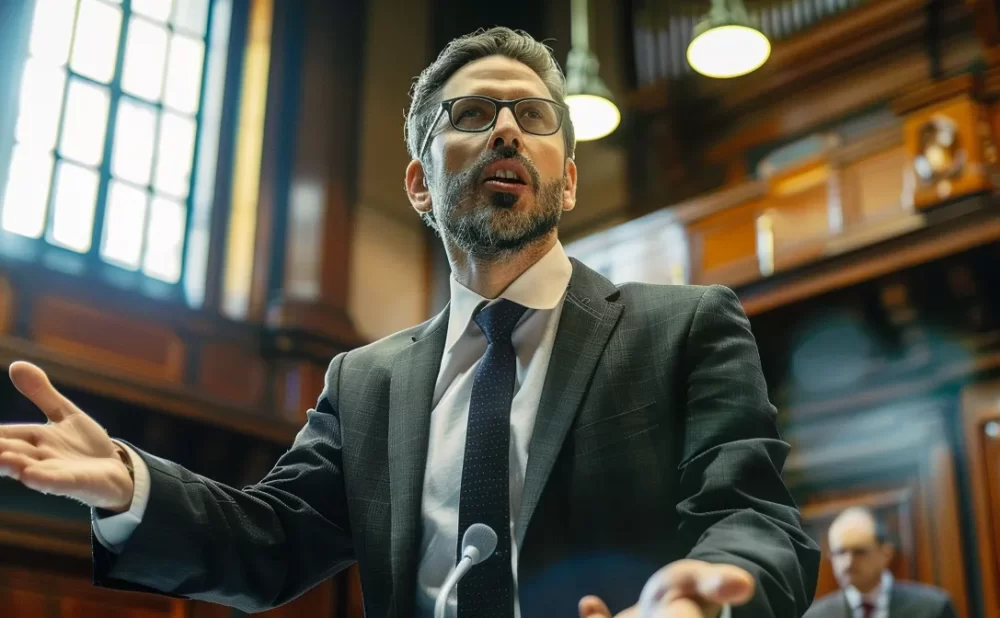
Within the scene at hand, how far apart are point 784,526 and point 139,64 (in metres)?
7.50

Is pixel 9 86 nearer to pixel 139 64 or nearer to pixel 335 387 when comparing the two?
pixel 139 64

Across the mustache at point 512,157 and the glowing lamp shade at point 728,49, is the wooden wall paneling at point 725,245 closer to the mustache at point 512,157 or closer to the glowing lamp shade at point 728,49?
the glowing lamp shade at point 728,49

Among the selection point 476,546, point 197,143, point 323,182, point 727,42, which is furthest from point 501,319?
point 197,143

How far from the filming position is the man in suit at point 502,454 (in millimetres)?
1779

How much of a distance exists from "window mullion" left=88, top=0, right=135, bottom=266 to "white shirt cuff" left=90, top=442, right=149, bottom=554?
6094 mm

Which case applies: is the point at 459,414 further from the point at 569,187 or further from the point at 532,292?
the point at 569,187

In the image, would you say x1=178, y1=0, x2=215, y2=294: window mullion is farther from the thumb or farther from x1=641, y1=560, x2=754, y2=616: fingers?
x1=641, y1=560, x2=754, y2=616: fingers

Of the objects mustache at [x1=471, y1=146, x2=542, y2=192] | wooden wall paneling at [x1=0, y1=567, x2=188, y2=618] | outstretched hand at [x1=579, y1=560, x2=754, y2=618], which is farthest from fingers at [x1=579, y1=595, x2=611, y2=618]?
wooden wall paneling at [x1=0, y1=567, x2=188, y2=618]

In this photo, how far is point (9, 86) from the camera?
7312mm

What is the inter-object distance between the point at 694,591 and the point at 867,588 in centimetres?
464

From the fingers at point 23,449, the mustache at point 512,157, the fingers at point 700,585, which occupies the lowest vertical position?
the fingers at point 700,585

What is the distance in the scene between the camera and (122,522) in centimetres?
186

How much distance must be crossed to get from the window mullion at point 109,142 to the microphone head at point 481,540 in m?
6.38

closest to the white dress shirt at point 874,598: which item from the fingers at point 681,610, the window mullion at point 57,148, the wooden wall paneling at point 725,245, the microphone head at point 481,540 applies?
the wooden wall paneling at point 725,245
